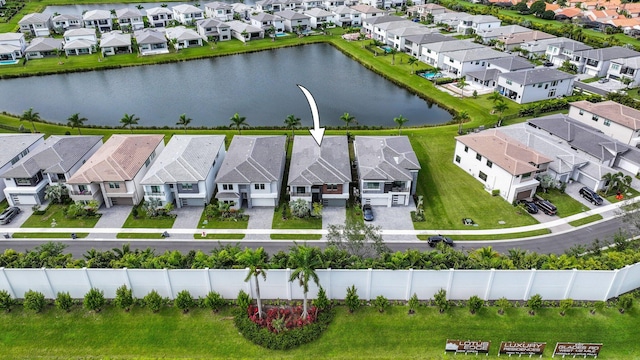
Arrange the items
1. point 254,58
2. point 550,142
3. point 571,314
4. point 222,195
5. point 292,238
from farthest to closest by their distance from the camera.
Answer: point 254,58 < point 550,142 < point 222,195 < point 292,238 < point 571,314

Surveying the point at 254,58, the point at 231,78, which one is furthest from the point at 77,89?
the point at 254,58

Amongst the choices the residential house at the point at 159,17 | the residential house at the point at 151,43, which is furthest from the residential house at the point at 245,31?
the residential house at the point at 159,17

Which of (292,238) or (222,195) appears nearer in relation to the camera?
(292,238)

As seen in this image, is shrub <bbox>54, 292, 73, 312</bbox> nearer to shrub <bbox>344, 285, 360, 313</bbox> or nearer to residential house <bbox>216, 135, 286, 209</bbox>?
residential house <bbox>216, 135, 286, 209</bbox>

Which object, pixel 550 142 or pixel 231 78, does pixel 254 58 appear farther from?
pixel 550 142

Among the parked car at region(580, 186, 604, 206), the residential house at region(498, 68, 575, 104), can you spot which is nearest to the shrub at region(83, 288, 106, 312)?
the parked car at region(580, 186, 604, 206)
